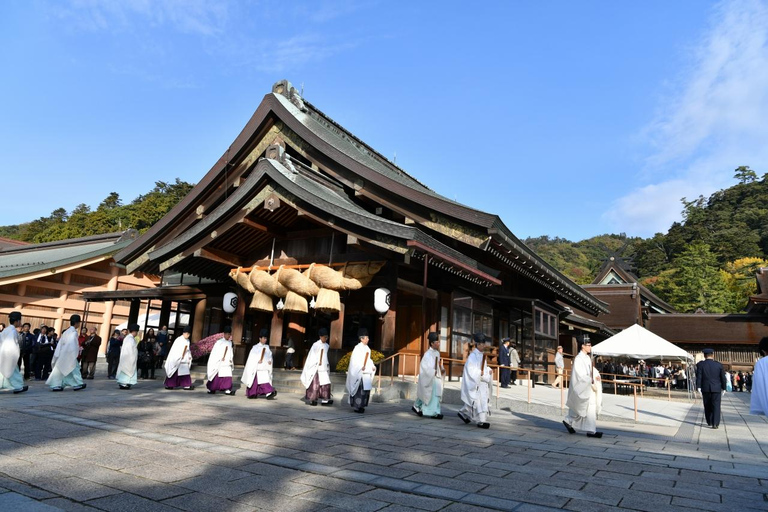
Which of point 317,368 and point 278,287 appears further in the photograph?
point 278,287

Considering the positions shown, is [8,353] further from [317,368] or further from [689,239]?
[689,239]

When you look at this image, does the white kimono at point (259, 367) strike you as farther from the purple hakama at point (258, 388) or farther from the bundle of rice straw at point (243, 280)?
the bundle of rice straw at point (243, 280)

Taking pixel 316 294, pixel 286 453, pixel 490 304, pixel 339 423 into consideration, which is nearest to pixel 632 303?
pixel 490 304

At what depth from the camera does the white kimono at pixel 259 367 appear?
35.2 feet

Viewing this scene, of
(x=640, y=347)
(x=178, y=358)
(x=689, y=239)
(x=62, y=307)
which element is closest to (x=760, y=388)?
(x=178, y=358)

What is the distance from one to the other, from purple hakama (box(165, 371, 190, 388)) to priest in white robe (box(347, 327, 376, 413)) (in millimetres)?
4949

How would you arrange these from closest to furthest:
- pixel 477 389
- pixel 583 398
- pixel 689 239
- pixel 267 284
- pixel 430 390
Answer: pixel 583 398
pixel 477 389
pixel 430 390
pixel 267 284
pixel 689 239

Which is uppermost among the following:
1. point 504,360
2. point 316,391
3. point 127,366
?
point 504,360

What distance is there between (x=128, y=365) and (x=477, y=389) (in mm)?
7940

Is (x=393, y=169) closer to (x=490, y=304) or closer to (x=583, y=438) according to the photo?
(x=490, y=304)

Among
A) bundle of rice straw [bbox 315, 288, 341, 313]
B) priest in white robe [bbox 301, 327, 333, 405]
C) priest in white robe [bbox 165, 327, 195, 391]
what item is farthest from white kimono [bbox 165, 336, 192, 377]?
priest in white robe [bbox 301, 327, 333, 405]

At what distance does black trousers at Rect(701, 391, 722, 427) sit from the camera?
9.91 meters

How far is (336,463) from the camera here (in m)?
5.10

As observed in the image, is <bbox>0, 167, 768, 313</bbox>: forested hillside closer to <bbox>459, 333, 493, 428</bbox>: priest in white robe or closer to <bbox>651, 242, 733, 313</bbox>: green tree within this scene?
<bbox>651, 242, 733, 313</bbox>: green tree
